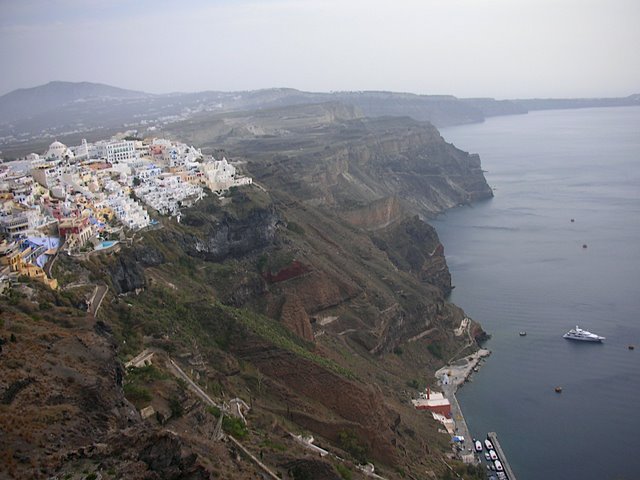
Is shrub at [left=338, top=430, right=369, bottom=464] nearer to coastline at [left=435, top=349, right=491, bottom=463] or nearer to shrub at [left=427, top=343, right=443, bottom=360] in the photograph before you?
coastline at [left=435, top=349, right=491, bottom=463]

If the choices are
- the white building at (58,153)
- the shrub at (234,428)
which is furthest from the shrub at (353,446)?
the white building at (58,153)

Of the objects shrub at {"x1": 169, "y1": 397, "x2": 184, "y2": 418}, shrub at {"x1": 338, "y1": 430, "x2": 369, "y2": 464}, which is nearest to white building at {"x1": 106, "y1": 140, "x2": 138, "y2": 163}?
shrub at {"x1": 338, "y1": 430, "x2": 369, "y2": 464}

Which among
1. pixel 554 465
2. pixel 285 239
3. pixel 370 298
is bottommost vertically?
pixel 554 465

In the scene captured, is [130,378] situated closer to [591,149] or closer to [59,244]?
[59,244]

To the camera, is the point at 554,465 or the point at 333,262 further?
the point at 333,262

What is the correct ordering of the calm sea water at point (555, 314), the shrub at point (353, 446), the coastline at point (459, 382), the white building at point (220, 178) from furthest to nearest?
1. the white building at point (220, 178)
2. the calm sea water at point (555, 314)
3. the coastline at point (459, 382)
4. the shrub at point (353, 446)

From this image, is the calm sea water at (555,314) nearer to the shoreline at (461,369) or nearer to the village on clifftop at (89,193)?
the shoreline at (461,369)

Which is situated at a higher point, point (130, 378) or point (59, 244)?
point (59, 244)

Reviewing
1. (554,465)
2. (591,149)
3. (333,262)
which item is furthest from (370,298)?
(591,149)
